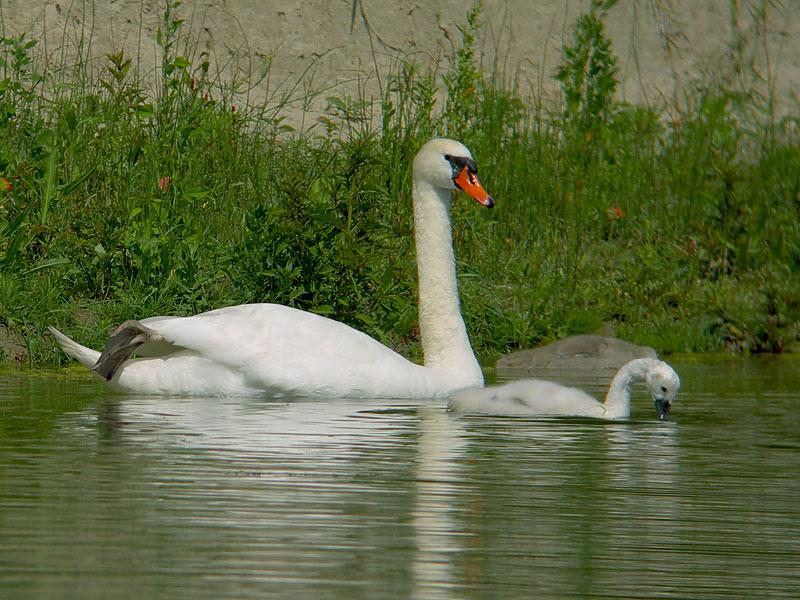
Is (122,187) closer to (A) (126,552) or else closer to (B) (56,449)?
(B) (56,449)

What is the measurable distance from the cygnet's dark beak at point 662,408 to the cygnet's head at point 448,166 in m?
1.79

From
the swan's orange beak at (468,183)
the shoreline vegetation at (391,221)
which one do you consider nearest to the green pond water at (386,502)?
the swan's orange beak at (468,183)

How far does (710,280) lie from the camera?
39.7 ft

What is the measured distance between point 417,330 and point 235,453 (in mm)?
4729

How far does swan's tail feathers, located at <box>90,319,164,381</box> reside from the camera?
24.7ft

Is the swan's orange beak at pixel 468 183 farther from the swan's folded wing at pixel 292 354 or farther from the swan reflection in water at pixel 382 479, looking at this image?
the swan reflection in water at pixel 382 479

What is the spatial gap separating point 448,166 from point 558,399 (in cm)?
181

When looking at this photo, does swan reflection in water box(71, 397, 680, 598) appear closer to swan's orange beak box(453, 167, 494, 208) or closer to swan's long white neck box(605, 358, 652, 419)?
swan's long white neck box(605, 358, 652, 419)

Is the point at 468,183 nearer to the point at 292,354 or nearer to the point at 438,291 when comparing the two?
the point at 438,291

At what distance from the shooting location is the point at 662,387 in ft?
23.6

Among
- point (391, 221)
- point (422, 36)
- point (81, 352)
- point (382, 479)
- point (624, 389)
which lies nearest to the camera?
point (382, 479)

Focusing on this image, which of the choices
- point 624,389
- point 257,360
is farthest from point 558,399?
point 257,360

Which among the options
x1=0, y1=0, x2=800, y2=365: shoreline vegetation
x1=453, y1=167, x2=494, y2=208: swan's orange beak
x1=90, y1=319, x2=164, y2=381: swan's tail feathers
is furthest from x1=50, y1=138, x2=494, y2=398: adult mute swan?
x1=0, y1=0, x2=800, y2=365: shoreline vegetation

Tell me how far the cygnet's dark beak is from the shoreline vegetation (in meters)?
2.61
